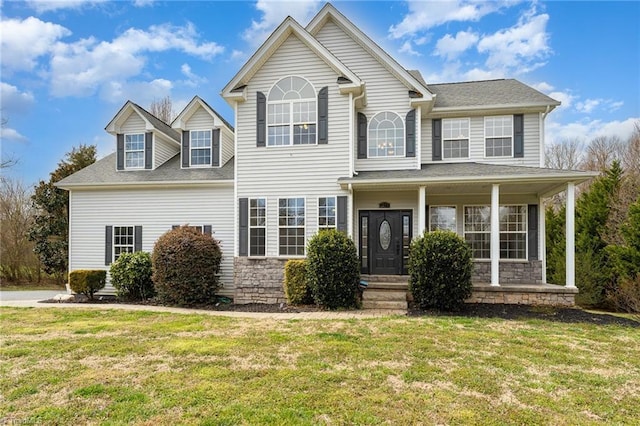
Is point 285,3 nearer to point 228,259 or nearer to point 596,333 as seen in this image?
point 228,259

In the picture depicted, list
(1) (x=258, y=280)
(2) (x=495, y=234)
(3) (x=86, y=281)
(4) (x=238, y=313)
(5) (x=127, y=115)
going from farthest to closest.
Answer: (5) (x=127, y=115)
(3) (x=86, y=281)
(1) (x=258, y=280)
(2) (x=495, y=234)
(4) (x=238, y=313)

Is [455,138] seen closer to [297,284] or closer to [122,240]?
[297,284]

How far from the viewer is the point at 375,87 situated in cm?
1123

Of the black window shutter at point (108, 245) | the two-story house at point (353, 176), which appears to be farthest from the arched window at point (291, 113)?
the black window shutter at point (108, 245)

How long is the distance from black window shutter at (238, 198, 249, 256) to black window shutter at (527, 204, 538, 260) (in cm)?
874

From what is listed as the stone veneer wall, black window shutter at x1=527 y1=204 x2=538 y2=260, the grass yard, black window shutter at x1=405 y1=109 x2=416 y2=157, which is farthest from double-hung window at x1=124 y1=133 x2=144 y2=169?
black window shutter at x1=527 y1=204 x2=538 y2=260

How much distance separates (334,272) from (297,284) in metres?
1.34

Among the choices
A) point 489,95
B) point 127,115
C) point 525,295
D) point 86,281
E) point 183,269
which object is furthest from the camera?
point 127,115

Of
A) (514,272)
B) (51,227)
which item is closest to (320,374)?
(514,272)

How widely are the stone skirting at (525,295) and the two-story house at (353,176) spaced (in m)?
0.03

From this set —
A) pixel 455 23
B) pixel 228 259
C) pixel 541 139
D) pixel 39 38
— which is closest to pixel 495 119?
pixel 541 139

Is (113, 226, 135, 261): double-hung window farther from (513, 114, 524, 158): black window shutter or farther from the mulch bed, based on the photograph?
(513, 114, 524, 158): black window shutter

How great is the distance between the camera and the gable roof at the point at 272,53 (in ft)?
33.2

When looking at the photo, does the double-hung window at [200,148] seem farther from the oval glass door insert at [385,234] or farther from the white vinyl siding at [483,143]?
the white vinyl siding at [483,143]
